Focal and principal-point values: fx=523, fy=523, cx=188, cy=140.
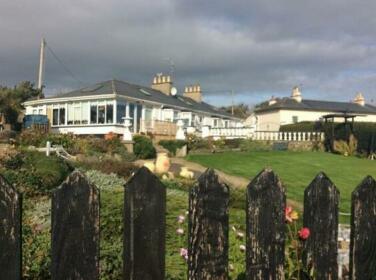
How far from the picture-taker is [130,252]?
2129 mm

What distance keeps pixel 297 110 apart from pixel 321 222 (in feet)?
192

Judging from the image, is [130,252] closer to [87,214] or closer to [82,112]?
[87,214]

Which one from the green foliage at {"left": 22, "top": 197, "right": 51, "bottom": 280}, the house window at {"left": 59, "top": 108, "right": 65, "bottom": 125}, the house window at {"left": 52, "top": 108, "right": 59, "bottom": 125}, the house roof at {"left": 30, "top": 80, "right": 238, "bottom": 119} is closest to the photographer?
the green foliage at {"left": 22, "top": 197, "right": 51, "bottom": 280}

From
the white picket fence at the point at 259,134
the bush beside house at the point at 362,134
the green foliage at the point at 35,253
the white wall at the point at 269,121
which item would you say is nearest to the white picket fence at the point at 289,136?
the white picket fence at the point at 259,134

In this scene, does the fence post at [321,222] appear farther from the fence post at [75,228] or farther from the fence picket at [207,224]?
the fence post at [75,228]

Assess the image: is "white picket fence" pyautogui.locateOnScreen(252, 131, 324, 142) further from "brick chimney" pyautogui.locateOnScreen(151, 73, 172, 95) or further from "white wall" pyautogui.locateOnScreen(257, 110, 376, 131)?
"white wall" pyautogui.locateOnScreen(257, 110, 376, 131)

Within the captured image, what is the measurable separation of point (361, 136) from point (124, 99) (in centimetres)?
1662

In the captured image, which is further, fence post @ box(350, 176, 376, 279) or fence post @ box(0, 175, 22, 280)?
fence post @ box(350, 176, 376, 279)

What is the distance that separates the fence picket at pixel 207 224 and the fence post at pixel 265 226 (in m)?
0.14

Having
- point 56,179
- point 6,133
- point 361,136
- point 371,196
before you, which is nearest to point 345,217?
point 56,179

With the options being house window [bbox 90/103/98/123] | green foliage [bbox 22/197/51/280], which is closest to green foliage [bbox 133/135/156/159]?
house window [bbox 90/103/98/123]

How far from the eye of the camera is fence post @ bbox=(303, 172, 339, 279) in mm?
2383

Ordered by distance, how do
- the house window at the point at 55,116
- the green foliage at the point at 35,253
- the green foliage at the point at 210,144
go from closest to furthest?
the green foliage at the point at 35,253, the green foliage at the point at 210,144, the house window at the point at 55,116

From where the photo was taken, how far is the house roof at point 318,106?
59.8 metres
